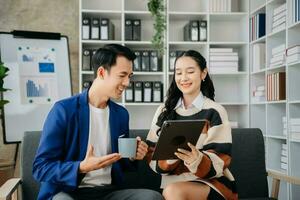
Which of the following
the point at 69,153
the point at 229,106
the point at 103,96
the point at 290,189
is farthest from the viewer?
the point at 229,106

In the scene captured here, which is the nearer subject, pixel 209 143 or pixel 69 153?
pixel 69 153

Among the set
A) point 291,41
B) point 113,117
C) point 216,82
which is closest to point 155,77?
point 216,82

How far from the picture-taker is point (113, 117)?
190cm

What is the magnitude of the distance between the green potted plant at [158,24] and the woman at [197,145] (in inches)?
88.1

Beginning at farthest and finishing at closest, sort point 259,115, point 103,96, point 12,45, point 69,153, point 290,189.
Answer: point 259,115 → point 12,45 → point 290,189 → point 103,96 → point 69,153

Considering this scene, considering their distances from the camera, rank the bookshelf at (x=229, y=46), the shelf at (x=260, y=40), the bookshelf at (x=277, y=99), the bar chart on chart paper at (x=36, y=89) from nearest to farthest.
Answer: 1. the bookshelf at (x=277, y=99)
2. the bar chart on chart paper at (x=36, y=89)
3. the bookshelf at (x=229, y=46)
4. the shelf at (x=260, y=40)

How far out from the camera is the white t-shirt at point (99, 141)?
179 centimetres

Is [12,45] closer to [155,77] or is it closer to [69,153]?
[155,77]

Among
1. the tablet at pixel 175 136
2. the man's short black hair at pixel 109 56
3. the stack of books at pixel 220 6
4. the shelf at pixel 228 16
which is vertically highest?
the stack of books at pixel 220 6

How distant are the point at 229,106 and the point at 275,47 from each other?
3.34ft

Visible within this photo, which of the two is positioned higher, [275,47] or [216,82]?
[275,47]

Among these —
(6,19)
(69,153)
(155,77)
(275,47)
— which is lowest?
(69,153)

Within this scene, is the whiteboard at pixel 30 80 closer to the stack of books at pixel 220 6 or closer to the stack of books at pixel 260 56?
the stack of books at pixel 220 6

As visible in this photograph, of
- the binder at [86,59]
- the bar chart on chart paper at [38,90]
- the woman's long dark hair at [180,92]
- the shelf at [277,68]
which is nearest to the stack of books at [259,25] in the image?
the shelf at [277,68]
